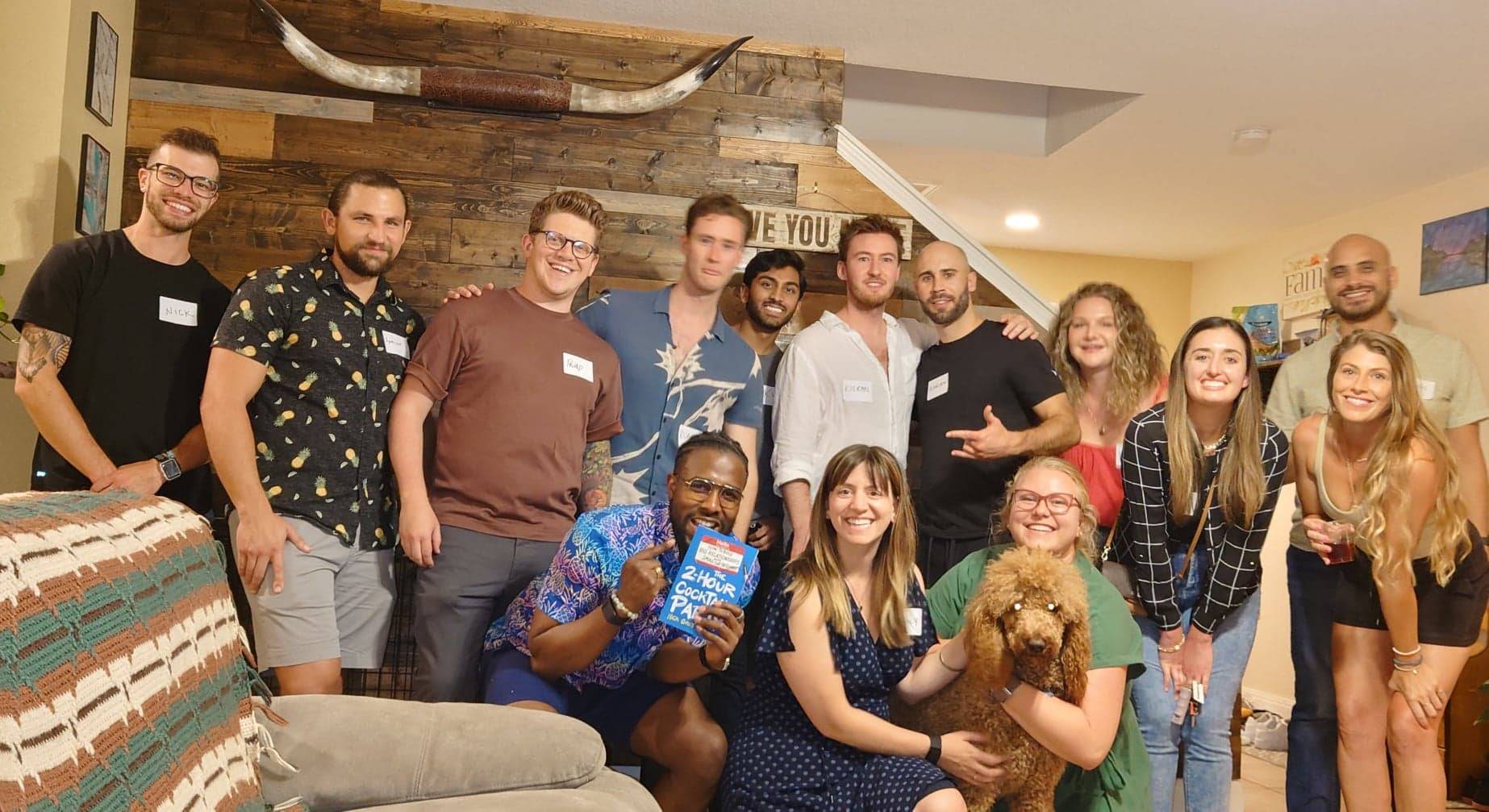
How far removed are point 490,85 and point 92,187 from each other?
58.2 inches

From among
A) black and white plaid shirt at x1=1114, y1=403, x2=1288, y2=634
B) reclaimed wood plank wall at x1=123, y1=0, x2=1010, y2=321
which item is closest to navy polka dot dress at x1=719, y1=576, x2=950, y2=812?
black and white plaid shirt at x1=1114, y1=403, x2=1288, y2=634

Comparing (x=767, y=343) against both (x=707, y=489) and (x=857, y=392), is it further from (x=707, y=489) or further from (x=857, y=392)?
(x=707, y=489)

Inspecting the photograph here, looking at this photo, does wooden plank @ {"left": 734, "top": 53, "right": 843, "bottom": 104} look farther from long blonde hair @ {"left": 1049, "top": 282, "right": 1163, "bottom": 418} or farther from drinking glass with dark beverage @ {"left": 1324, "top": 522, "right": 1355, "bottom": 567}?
drinking glass with dark beverage @ {"left": 1324, "top": 522, "right": 1355, "bottom": 567}

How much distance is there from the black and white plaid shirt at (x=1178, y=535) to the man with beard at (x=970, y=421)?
1.11ft

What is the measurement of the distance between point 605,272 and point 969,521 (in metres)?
1.94

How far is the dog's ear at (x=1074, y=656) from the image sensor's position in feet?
7.66

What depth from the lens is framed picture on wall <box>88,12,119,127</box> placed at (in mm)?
3838

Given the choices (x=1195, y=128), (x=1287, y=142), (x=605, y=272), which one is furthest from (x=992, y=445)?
(x=1287, y=142)

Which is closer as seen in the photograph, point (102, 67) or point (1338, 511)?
point (1338, 511)

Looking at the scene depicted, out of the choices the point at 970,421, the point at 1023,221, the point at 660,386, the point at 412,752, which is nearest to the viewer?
the point at 412,752

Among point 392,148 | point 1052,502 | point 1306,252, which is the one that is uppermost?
point 1306,252

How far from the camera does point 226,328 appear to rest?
8.81 ft

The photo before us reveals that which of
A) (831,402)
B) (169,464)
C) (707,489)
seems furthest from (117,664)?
(831,402)

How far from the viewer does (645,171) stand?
454 centimetres
